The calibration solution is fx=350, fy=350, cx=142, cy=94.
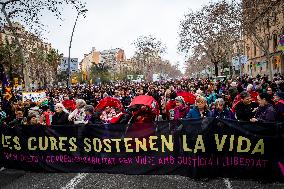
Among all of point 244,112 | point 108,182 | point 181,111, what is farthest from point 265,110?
point 108,182

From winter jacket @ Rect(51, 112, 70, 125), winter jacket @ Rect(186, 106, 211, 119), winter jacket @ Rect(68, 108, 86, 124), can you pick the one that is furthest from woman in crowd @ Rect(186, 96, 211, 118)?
winter jacket @ Rect(51, 112, 70, 125)

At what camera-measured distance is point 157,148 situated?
700cm

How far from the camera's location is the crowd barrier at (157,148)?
655 cm

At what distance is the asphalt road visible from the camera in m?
6.59

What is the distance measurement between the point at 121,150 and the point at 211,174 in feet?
6.10

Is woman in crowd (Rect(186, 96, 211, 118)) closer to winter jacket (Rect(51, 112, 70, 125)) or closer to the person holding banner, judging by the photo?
the person holding banner

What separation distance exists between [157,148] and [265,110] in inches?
96.5

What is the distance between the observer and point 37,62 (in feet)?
205

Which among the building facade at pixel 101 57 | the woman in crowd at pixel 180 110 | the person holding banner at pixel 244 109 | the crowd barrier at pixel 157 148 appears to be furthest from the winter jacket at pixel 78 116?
the building facade at pixel 101 57

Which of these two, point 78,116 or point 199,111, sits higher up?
point 199,111

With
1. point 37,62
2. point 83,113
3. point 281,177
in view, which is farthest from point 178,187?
point 37,62

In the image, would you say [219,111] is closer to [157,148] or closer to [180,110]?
[180,110]

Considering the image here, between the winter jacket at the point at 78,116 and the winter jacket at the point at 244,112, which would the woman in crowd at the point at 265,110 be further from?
the winter jacket at the point at 78,116

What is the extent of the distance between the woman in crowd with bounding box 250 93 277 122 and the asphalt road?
1.40m
